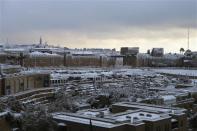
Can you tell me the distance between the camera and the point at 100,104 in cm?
2342

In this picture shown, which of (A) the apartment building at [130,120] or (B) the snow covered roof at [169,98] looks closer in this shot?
(A) the apartment building at [130,120]

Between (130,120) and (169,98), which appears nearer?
(130,120)

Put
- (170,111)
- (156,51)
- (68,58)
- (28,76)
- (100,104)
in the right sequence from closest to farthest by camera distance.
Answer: (170,111)
(100,104)
(28,76)
(68,58)
(156,51)

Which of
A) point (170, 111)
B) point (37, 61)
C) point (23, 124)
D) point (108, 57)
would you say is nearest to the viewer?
point (23, 124)

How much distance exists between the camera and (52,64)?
5578 cm

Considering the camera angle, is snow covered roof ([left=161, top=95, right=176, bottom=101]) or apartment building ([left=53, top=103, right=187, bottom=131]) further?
snow covered roof ([left=161, top=95, right=176, bottom=101])

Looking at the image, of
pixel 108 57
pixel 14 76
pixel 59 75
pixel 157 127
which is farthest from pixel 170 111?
pixel 108 57

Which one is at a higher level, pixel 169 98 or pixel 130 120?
pixel 130 120

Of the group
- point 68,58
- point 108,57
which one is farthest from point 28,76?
point 108,57

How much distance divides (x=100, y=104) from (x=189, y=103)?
493 centimetres

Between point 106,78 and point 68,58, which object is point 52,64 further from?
point 106,78

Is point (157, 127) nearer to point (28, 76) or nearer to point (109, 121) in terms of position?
point (109, 121)

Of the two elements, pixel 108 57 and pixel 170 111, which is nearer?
pixel 170 111

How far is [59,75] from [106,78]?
530 centimetres
